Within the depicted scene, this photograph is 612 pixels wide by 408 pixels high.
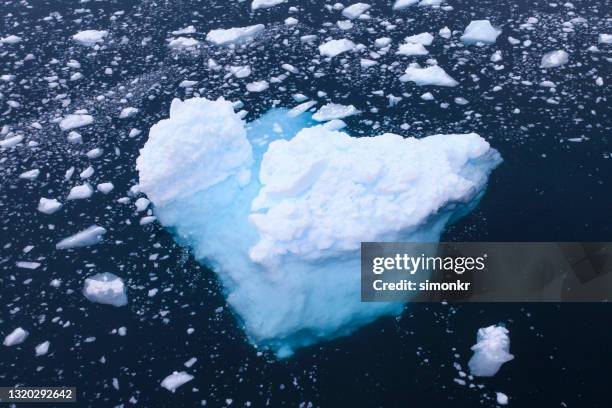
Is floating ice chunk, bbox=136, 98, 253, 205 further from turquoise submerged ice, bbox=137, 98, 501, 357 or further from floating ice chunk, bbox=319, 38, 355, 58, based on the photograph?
floating ice chunk, bbox=319, 38, 355, 58

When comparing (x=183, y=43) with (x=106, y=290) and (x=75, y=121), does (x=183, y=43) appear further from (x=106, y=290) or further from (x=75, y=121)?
(x=106, y=290)

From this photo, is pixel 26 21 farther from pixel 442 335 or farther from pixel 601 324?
pixel 601 324

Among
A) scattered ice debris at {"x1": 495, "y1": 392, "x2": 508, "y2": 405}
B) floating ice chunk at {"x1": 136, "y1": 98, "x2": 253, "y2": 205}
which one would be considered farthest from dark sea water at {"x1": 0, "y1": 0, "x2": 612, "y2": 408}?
floating ice chunk at {"x1": 136, "y1": 98, "x2": 253, "y2": 205}

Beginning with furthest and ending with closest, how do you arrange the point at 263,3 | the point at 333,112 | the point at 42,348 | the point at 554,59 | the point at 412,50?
the point at 263,3, the point at 412,50, the point at 554,59, the point at 333,112, the point at 42,348

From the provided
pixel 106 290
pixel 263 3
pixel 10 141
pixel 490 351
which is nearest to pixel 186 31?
pixel 263 3

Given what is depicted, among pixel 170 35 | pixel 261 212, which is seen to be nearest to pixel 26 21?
pixel 170 35

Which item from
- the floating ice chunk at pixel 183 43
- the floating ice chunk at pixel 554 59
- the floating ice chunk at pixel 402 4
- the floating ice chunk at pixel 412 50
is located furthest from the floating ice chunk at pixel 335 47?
the floating ice chunk at pixel 554 59
